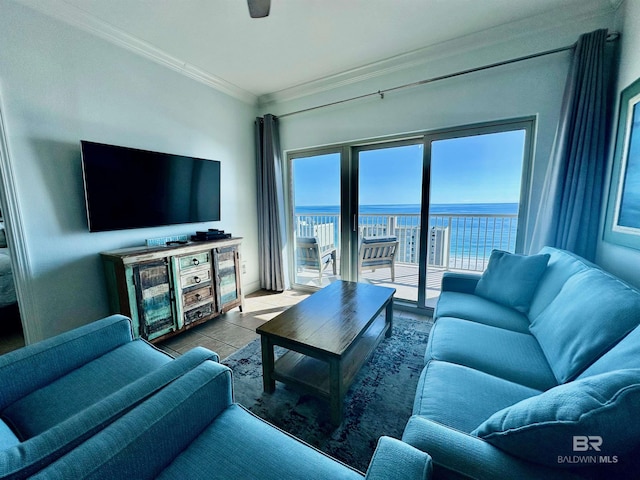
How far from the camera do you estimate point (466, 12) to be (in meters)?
1.99

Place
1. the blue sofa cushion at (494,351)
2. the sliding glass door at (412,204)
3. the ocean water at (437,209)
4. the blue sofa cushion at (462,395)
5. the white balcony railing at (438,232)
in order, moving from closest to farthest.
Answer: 1. the blue sofa cushion at (462,395)
2. the blue sofa cushion at (494,351)
3. the sliding glass door at (412,204)
4. the ocean water at (437,209)
5. the white balcony railing at (438,232)

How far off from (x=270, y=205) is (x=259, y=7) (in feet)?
7.46

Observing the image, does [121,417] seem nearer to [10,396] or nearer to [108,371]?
[108,371]

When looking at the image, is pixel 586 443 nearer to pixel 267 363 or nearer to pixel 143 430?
pixel 143 430

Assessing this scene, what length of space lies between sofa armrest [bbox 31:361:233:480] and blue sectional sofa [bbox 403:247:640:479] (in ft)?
2.21

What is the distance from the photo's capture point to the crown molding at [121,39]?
1.81m

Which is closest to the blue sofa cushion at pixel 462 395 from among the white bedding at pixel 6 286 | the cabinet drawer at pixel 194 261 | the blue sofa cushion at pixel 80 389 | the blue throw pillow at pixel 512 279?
the blue throw pillow at pixel 512 279

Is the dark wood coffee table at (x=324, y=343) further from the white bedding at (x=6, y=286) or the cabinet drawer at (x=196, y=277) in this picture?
the white bedding at (x=6, y=286)

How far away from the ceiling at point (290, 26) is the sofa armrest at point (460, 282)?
6.87 feet

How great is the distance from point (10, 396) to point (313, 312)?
1.48 m

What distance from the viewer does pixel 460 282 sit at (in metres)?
2.12

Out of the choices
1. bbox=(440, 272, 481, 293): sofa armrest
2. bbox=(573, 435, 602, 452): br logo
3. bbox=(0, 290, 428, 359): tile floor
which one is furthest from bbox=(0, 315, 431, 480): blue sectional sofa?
bbox=(440, 272, 481, 293): sofa armrest

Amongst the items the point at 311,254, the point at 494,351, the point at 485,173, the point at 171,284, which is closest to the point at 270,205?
the point at 311,254

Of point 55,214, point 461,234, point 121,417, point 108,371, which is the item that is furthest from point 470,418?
point 461,234
